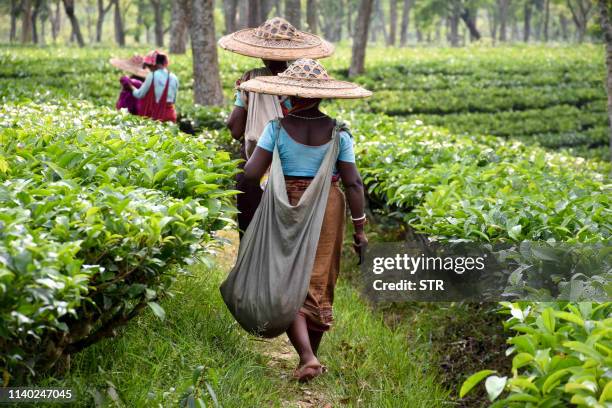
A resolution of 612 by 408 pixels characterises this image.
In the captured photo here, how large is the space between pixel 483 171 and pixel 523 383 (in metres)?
3.88

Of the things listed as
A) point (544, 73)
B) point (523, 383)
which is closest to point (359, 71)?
point (544, 73)

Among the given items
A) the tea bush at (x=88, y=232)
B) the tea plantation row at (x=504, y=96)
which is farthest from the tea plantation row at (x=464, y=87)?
the tea bush at (x=88, y=232)

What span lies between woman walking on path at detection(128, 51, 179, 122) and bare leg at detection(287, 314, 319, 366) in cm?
547

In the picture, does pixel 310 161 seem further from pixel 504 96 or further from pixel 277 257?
pixel 504 96

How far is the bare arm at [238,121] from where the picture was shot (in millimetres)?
6059

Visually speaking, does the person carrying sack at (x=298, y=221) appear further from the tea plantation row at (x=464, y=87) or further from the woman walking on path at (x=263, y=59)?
the tea plantation row at (x=464, y=87)

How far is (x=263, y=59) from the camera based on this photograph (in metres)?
6.04

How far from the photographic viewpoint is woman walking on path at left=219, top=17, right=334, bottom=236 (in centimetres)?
584

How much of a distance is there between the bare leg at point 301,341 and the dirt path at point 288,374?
0.22 m

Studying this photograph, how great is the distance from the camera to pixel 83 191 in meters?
4.06

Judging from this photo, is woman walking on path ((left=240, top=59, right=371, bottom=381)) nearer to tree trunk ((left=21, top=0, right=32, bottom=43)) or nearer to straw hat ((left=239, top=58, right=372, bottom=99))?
straw hat ((left=239, top=58, right=372, bottom=99))

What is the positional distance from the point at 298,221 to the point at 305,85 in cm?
→ 77

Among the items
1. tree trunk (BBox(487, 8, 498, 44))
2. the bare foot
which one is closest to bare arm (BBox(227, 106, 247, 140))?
the bare foot

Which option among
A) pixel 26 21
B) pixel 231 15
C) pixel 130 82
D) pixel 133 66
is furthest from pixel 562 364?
pixel 26 21
